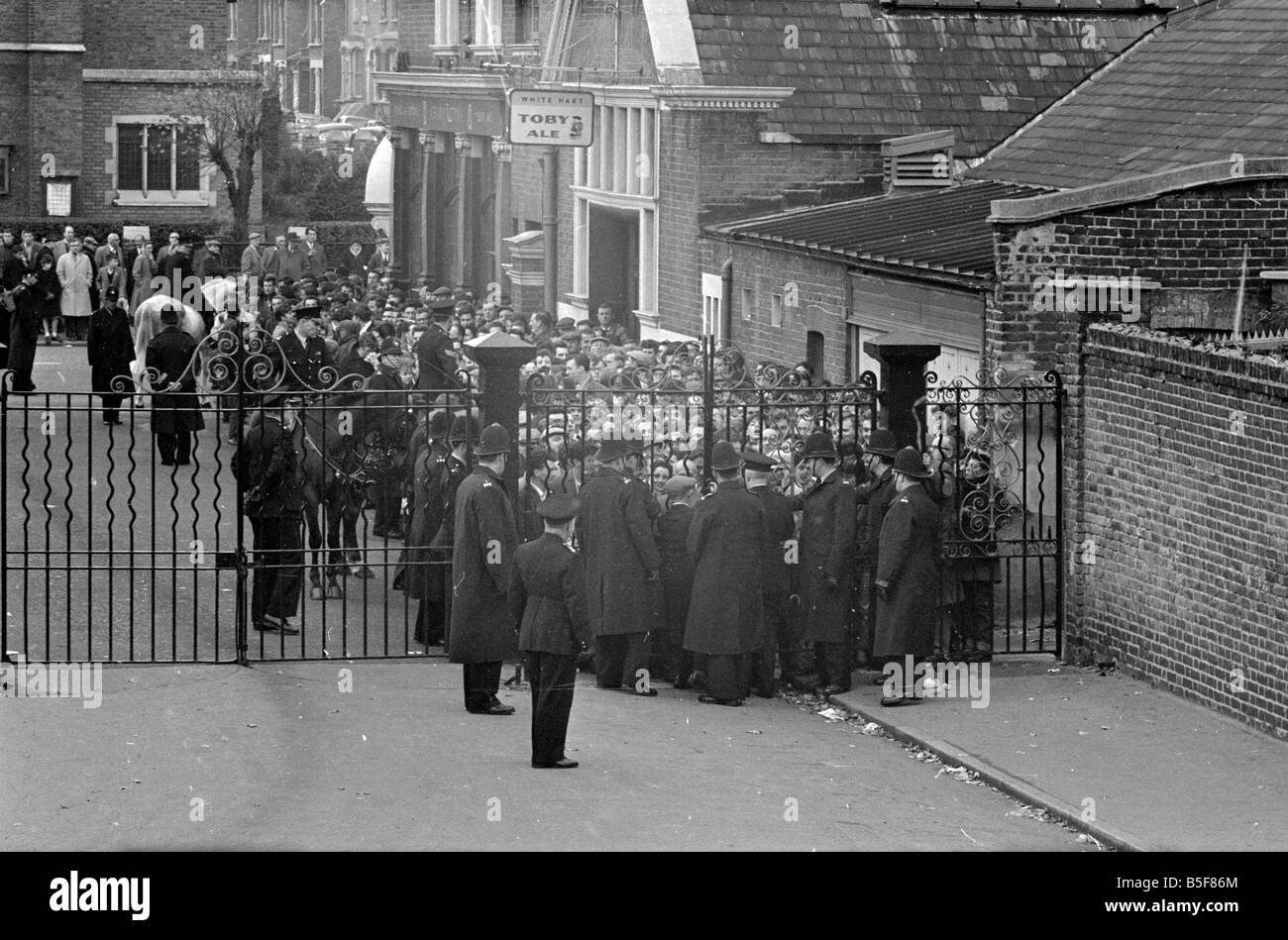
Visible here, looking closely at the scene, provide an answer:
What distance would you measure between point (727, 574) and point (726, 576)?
20mm

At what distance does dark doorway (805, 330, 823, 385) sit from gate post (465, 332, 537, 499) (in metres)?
7.86

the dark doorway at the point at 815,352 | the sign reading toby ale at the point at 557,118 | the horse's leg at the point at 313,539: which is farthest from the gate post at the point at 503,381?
the sign reading toby ale at the point at 557,118

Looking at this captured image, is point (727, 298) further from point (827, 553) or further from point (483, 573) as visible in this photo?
point (483, 573)

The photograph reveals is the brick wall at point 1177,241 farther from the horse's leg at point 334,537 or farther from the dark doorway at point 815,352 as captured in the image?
the dark doorway at point 815,352

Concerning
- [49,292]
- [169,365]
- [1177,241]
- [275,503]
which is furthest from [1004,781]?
[49,292]

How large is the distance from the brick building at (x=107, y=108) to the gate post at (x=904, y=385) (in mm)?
30627

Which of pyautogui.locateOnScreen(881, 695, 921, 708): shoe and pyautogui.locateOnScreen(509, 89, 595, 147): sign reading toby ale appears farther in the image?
pyautogui.locateOnScreen(509, 89, 595, 147): sign reading toby ale

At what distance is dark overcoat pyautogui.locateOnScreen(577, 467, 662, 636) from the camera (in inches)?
520

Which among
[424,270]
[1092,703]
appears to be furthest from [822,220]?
[424,270]

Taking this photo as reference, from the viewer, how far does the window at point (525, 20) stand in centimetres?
3441

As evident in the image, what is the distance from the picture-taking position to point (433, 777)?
10.9m

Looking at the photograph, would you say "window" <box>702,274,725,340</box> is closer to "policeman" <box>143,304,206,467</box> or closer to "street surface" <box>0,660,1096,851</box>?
"policeman" <box>143,304,206,467</box>

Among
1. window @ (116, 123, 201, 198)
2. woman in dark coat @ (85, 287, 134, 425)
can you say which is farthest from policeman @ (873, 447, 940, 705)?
window @ (116, 123, 201, 198)

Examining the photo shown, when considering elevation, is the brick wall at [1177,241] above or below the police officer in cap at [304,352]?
above
